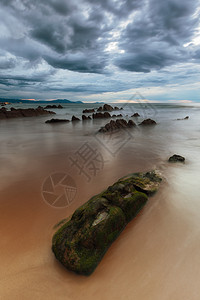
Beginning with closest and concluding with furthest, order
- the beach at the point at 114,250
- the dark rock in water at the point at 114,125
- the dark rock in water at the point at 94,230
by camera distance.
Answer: the beach at the point at 114,250
the dark rock in water at the point at 94,230
the dark rock in water at the point at 114,125

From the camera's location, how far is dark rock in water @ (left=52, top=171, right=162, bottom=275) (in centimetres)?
190

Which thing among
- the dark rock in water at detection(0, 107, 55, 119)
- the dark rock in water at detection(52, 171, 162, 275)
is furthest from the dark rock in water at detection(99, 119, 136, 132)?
the dark rock in water at detection(0, 107, 55, 119)

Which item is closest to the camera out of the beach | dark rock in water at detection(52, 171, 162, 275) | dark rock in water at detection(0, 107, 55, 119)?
the beach

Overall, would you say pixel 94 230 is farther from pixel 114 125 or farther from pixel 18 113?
pixel 18 113

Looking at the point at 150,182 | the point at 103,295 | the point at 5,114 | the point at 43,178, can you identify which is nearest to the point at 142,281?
the point at 103,295

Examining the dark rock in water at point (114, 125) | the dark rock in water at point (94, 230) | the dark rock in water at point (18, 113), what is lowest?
the dark rock in water at point (94, 230)

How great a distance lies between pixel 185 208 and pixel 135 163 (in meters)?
2.68

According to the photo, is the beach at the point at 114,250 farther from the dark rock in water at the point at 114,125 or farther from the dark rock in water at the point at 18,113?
the dark rock in water at the point at 18,113

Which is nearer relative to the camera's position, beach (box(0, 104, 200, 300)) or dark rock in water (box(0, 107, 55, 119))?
beach (box(0, 104, 200, 300))

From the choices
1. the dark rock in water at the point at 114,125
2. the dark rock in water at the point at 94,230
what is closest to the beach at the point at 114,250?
the dark rock in water at the point at 94,230

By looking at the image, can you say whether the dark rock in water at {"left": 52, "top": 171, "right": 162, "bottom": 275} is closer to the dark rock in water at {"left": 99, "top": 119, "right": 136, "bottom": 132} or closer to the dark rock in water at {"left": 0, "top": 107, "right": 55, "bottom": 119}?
the dark rock in water at {"left": 99, "top": 119, "right": 136, "bottom": 132}

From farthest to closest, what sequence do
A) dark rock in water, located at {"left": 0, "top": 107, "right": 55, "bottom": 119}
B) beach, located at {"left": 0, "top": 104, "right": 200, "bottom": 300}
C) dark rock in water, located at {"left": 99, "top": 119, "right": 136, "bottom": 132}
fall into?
dark rock in water, located at {"left": 0, "top": 107, "right": 55, "bottom": 119} < dark rock in water, located at {"left": 99, "top": 119, "right": 136, "bottom": 132} < beach, located at {"left": 0, "top": 104, "right": 200, "bottom": 300}

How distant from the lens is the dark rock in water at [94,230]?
1.90 meters

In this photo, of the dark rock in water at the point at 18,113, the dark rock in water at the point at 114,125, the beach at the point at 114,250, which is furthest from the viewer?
the dark rock in water at the point at 18,113
